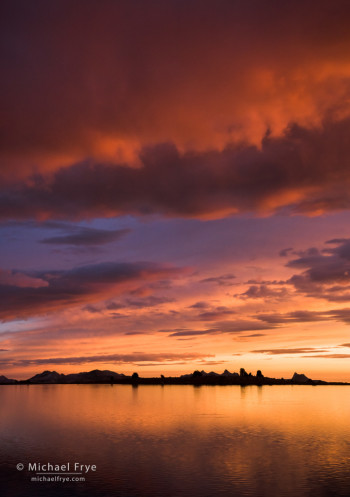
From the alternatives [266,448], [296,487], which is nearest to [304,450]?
[266,448]

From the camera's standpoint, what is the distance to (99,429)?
87500 mm

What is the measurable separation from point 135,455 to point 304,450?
2254 centimetres

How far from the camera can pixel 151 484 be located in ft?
147

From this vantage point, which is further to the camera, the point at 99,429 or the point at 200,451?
the point at 99,429

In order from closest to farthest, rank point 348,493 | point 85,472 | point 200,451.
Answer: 1. point 348,493
2. point 85,472
3. point 200,451

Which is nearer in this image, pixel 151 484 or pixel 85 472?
pixel 151 484

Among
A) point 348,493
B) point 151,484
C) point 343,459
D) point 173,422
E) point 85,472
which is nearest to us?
point 348,493

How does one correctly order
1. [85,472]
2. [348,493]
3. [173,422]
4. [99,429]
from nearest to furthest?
[348,493]
[85,472]
[99,429]
[173,422]

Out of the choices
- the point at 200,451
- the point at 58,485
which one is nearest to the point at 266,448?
the point at 200,451

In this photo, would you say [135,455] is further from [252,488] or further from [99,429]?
[99,429]

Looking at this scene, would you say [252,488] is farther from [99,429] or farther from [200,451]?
[99,429]

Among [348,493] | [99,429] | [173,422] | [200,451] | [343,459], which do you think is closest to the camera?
[348,493]

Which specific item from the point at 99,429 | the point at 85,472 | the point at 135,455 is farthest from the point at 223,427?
the point at 85,472

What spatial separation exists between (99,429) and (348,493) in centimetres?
5586
